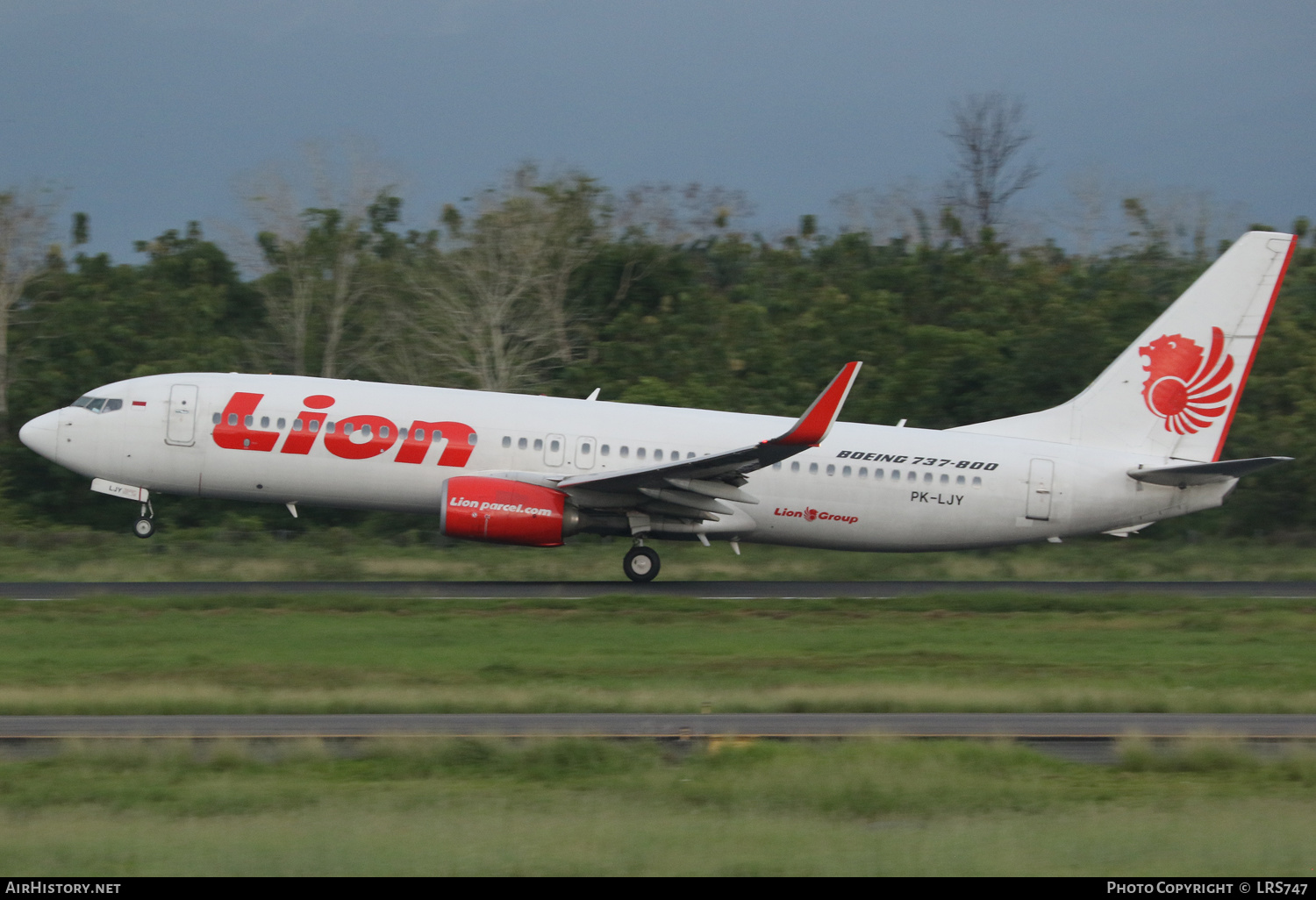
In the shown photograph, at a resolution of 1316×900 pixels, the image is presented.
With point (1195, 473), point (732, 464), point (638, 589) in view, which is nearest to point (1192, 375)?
point (1195, 473)

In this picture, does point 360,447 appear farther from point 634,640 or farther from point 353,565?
point 634,640

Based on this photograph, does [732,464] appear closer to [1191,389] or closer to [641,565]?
[641,565]

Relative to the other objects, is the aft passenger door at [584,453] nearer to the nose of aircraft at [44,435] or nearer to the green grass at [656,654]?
the green grass at [656,654]

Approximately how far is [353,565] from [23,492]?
1215cm

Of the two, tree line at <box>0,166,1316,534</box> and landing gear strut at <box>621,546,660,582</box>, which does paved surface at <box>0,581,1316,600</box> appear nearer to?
landing gear strut at <box>621,546,660,582</box>

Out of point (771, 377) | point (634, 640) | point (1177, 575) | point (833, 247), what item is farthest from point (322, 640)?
point (833, 247)

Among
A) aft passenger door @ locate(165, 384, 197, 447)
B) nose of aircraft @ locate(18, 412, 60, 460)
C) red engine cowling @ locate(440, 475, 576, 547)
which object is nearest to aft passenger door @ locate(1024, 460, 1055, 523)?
red engine cowling @ locate(440, 475, 576, 547)

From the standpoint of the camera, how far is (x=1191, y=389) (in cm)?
2714

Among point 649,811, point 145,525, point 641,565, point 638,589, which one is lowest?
point 649,811

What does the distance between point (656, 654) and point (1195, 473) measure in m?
12.2

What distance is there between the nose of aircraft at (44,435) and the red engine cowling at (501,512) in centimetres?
753

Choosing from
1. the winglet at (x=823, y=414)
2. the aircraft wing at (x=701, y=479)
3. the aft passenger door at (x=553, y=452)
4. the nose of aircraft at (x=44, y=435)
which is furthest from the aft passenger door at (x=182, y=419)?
the winglet at (x=823, y=414)

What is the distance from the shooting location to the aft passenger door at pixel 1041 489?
26.4 m
